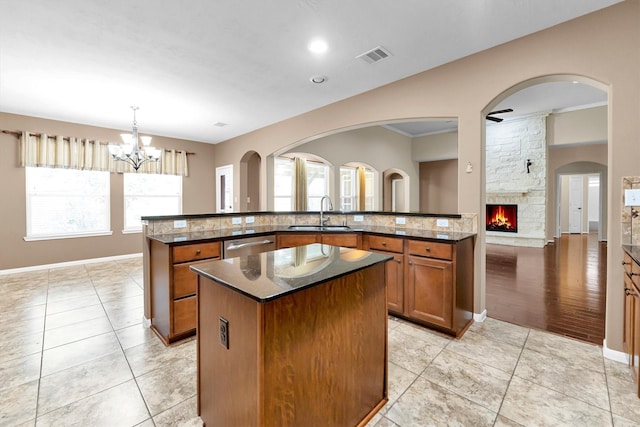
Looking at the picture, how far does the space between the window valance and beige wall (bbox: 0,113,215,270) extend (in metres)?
0.14

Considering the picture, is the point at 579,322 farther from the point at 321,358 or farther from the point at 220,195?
the point at 220,195

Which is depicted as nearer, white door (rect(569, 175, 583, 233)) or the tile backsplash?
the tile backsplash

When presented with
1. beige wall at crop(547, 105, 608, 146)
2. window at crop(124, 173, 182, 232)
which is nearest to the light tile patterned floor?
window at crop(124, 173, 182, 232)

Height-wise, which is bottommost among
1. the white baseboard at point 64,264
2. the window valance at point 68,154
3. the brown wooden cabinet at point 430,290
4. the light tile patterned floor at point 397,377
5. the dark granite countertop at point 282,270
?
the light tile patterned floor at point 397,377

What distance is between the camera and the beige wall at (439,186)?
900cm

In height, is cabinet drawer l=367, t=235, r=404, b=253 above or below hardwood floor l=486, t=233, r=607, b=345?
above

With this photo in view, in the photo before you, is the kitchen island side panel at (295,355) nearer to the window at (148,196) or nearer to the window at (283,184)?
the window at (283,184)

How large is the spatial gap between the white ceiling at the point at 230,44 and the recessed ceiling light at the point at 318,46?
0.20 ft

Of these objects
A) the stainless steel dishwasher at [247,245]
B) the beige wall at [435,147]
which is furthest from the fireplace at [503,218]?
the stainless steel dishwasher at [247,245]

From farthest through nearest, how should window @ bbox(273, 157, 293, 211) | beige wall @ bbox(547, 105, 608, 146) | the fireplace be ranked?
the fireplace → window @ bbox(273, 157, 293, 211) → beige wall @ bbox(547, 105, 608, 146)

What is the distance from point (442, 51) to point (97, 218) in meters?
6.57

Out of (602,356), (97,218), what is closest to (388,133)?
(602,356)

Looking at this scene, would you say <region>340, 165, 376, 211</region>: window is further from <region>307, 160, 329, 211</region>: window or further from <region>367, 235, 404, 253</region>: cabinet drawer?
<region>367, 235, 404, 253</region>: cabinet drawer

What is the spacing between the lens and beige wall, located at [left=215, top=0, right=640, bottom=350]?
6.90 feet
